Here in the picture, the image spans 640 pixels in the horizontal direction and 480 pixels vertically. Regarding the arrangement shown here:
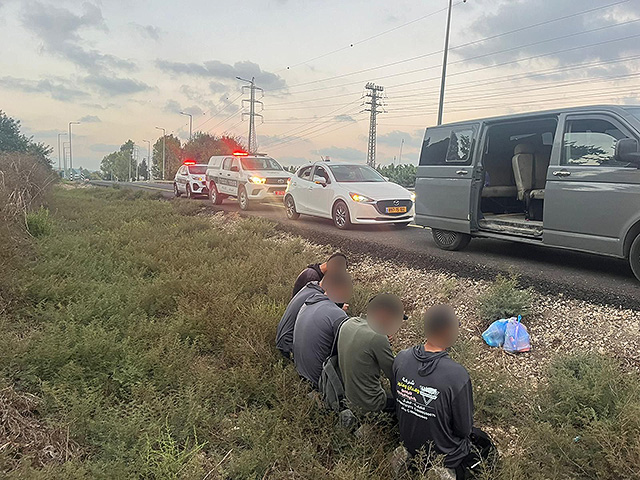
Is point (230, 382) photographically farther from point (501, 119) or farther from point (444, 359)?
point (501, 119)

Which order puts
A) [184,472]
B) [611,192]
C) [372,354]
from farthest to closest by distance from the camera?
[611,192], [372,354], [184,472]

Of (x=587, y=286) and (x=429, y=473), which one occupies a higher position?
(x=587, y=286)

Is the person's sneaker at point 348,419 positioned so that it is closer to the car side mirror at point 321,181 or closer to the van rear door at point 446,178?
the van rear door at point 446,178

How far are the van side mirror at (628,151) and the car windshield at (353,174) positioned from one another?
22.5 ft

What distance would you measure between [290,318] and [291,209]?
30.2 ft

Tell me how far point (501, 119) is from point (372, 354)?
5.18 metres

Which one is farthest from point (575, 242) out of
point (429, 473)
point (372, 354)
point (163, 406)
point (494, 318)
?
point (163, 406)

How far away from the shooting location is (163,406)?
12.1 ft

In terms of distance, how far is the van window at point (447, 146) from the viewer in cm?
746

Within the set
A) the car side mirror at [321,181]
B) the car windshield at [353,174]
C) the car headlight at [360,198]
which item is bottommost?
the car headlight at [360,198]

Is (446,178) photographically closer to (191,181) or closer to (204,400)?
(204,400)

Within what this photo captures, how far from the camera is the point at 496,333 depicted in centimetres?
479

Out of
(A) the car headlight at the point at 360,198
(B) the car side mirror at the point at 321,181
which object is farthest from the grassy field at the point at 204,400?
(B) the car side mirror at the point at 321,181

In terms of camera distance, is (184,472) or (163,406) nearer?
(184,472)
